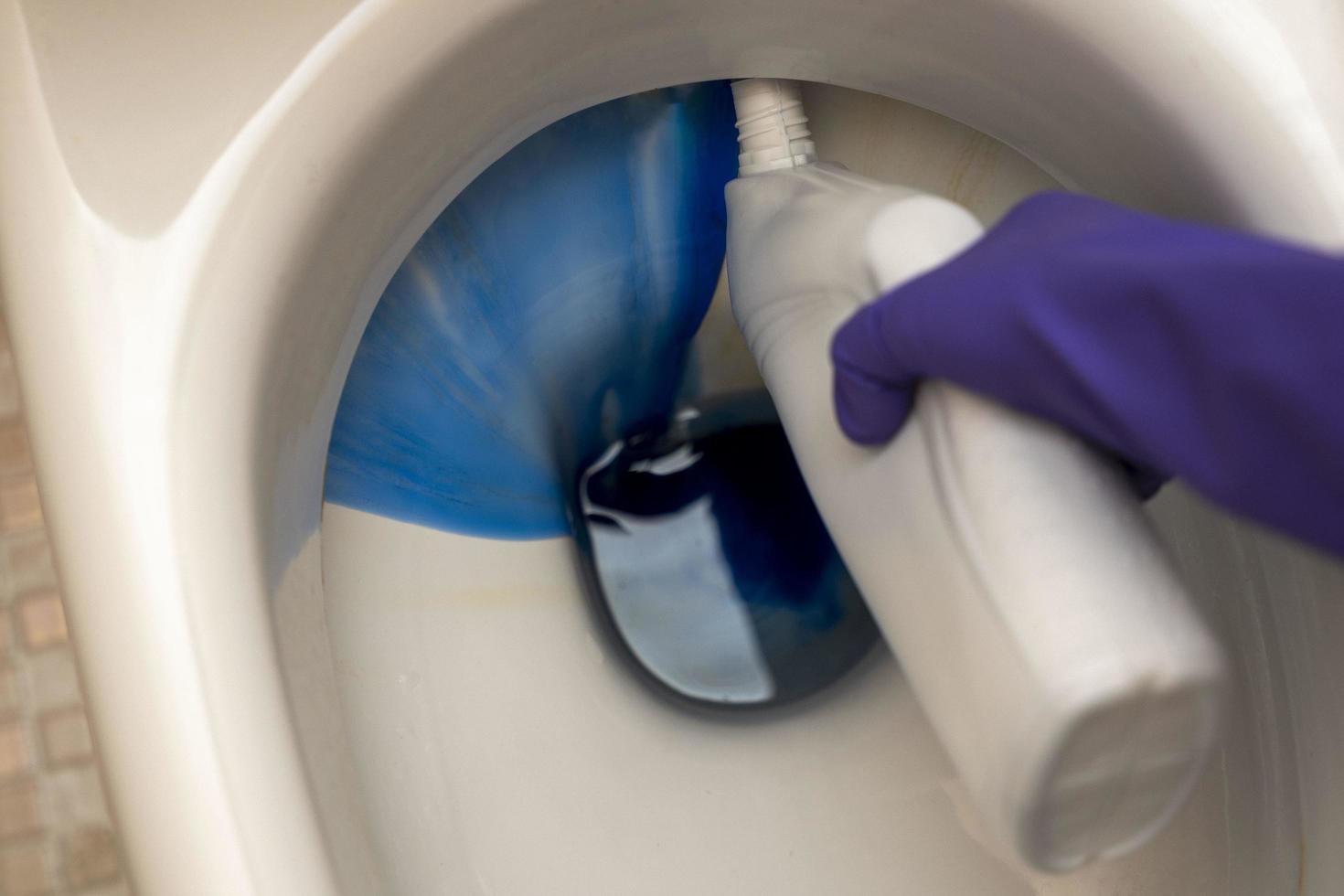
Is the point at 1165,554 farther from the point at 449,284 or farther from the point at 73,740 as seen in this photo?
the point at 73,740

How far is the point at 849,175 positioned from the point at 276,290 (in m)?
0.36

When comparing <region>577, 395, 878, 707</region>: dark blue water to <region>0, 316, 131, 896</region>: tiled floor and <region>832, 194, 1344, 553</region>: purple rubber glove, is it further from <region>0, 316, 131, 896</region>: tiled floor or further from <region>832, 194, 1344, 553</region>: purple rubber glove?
<region>0, 316, 131, 896</region>: tiled floor

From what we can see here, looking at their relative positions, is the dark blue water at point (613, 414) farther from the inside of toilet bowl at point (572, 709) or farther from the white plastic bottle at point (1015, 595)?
the white plastic bottle at point (1015, 595)

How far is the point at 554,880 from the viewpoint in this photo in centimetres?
70

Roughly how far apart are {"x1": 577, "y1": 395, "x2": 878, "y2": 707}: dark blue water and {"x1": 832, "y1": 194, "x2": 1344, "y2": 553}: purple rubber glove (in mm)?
402

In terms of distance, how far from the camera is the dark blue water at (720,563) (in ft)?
2.83

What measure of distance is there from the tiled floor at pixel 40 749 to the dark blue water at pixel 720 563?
1.92 ft

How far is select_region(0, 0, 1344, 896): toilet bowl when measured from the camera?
518 millimetres

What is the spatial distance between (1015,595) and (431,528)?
40 cm

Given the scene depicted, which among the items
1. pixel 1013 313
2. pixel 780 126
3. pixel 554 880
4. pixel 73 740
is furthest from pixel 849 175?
pixel 73 740

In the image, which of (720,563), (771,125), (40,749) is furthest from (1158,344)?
(40,749)

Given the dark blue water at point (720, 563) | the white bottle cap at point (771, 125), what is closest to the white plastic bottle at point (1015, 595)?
the white bottle cap at point (771, 125)

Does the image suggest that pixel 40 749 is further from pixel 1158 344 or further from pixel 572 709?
pixel 1158 344

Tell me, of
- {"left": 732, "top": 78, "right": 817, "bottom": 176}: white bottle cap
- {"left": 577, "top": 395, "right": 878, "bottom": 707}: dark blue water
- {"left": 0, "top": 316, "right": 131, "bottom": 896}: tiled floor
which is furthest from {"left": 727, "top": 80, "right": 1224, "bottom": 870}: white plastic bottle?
{"left": 0, "top": 316, "right": 131, "bottom": 896}: tiled floor
